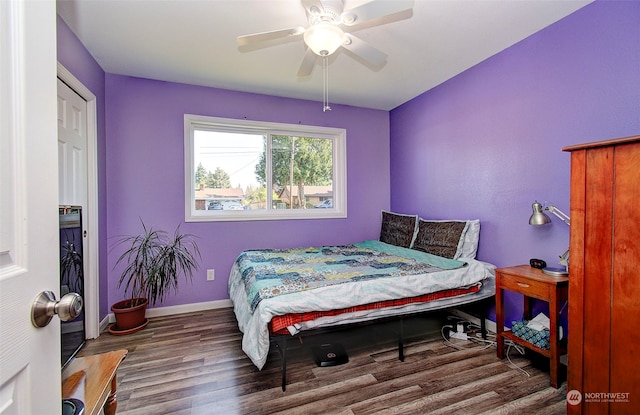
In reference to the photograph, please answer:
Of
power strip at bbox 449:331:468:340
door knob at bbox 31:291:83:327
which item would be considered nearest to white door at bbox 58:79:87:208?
door knob at bbox 31:291:83:327

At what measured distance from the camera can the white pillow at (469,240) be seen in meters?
2.73

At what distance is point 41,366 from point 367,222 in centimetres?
361

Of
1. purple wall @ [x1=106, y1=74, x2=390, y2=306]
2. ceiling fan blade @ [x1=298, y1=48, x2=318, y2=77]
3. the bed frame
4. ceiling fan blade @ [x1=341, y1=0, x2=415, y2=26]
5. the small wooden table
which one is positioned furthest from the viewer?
purple wall @ [x1=106, y1=74, x2=390, y2=306]

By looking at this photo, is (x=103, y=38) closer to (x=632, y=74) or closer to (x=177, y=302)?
(x=177, y=302)

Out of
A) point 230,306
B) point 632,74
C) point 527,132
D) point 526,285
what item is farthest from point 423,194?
point 230,306

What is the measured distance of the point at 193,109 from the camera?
3.16 metres

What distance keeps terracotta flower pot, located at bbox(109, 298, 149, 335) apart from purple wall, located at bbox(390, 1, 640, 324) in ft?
10.5

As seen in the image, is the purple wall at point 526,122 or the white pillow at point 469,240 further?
the white pillow at point 469,240

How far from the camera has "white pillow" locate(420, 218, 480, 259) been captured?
8.95 feet

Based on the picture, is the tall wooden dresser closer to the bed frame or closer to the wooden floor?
the wooden floor

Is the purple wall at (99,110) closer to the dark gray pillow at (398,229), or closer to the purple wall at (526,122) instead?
the dark gray pillow at (398,229)

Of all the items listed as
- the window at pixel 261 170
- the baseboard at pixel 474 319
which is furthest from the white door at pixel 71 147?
the baseboard at pixel 474 319

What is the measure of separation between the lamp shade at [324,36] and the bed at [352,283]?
5.11 ft

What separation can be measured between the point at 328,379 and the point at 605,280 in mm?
1642
